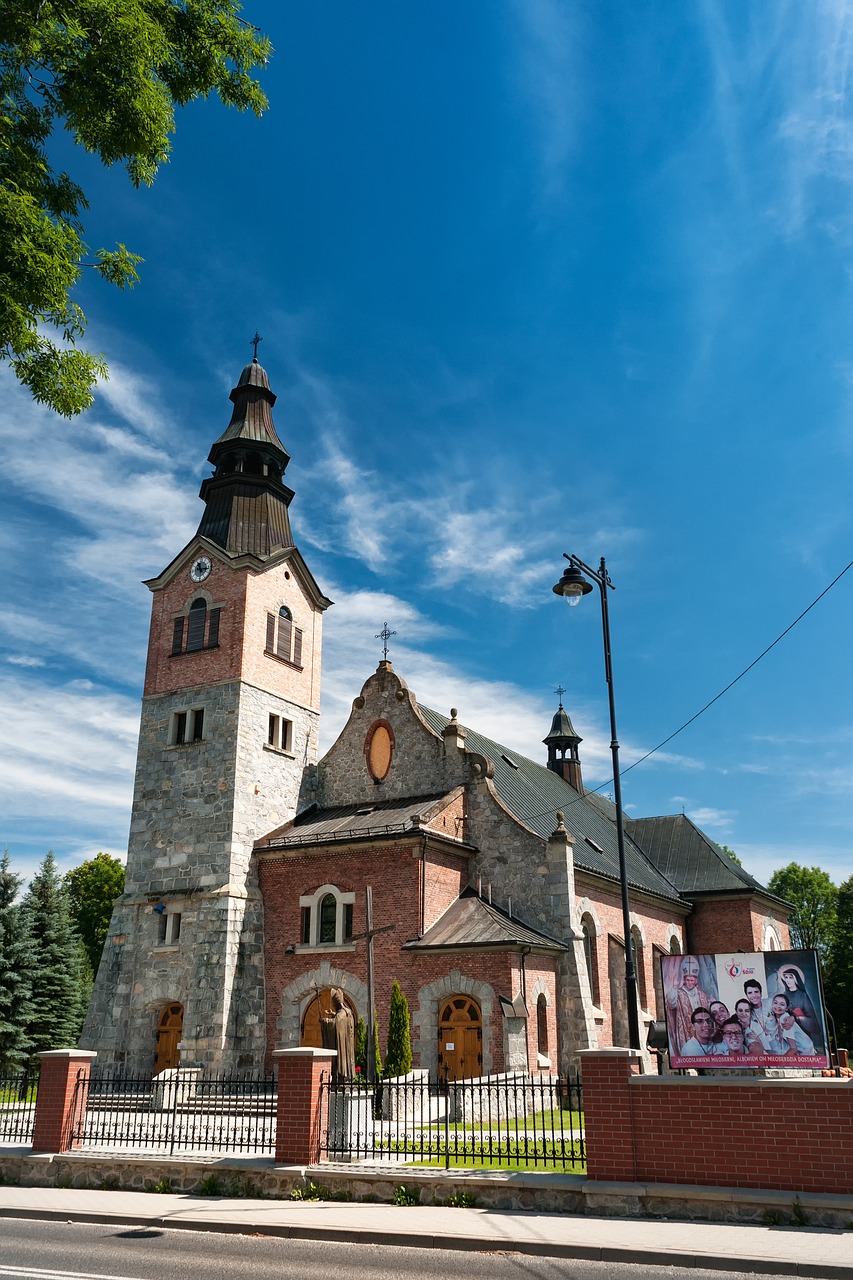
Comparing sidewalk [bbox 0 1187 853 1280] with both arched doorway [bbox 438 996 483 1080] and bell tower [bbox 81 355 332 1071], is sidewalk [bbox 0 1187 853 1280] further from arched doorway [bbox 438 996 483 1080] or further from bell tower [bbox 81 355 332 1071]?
bell tower [bbox 81 355 332 1071]

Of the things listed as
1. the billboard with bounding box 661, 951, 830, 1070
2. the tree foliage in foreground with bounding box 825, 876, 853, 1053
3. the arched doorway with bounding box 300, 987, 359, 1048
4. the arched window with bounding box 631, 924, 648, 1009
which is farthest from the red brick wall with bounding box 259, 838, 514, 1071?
the tree foliage in foreground with bounding box 825, 876, 853, 1053

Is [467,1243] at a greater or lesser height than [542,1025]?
lesser

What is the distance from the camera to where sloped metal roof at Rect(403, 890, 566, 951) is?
24203 mm

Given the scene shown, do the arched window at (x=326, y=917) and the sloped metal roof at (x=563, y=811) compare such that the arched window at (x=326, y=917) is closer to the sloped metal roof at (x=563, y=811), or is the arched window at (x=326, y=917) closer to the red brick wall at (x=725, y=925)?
the sloped metal roof at (x=563, y=811)

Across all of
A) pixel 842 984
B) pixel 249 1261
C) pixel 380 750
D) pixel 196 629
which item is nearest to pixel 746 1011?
pixel 249 1261

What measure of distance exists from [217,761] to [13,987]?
10612 mm

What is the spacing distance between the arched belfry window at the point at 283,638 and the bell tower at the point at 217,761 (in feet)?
0.19

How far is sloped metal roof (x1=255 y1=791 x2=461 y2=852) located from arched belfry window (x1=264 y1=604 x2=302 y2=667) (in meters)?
5.55

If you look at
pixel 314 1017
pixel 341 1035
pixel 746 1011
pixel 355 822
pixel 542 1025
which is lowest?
pixel 341 1035

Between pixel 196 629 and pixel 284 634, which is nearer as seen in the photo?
pixel 196 629

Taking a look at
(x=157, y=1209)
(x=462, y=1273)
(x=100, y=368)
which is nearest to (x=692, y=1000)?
(x=462, y=1273)

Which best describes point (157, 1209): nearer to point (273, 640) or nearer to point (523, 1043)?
point (523, 1043)

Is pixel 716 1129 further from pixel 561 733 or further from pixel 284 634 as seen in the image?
pixel 561 733

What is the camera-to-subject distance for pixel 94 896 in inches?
2333
